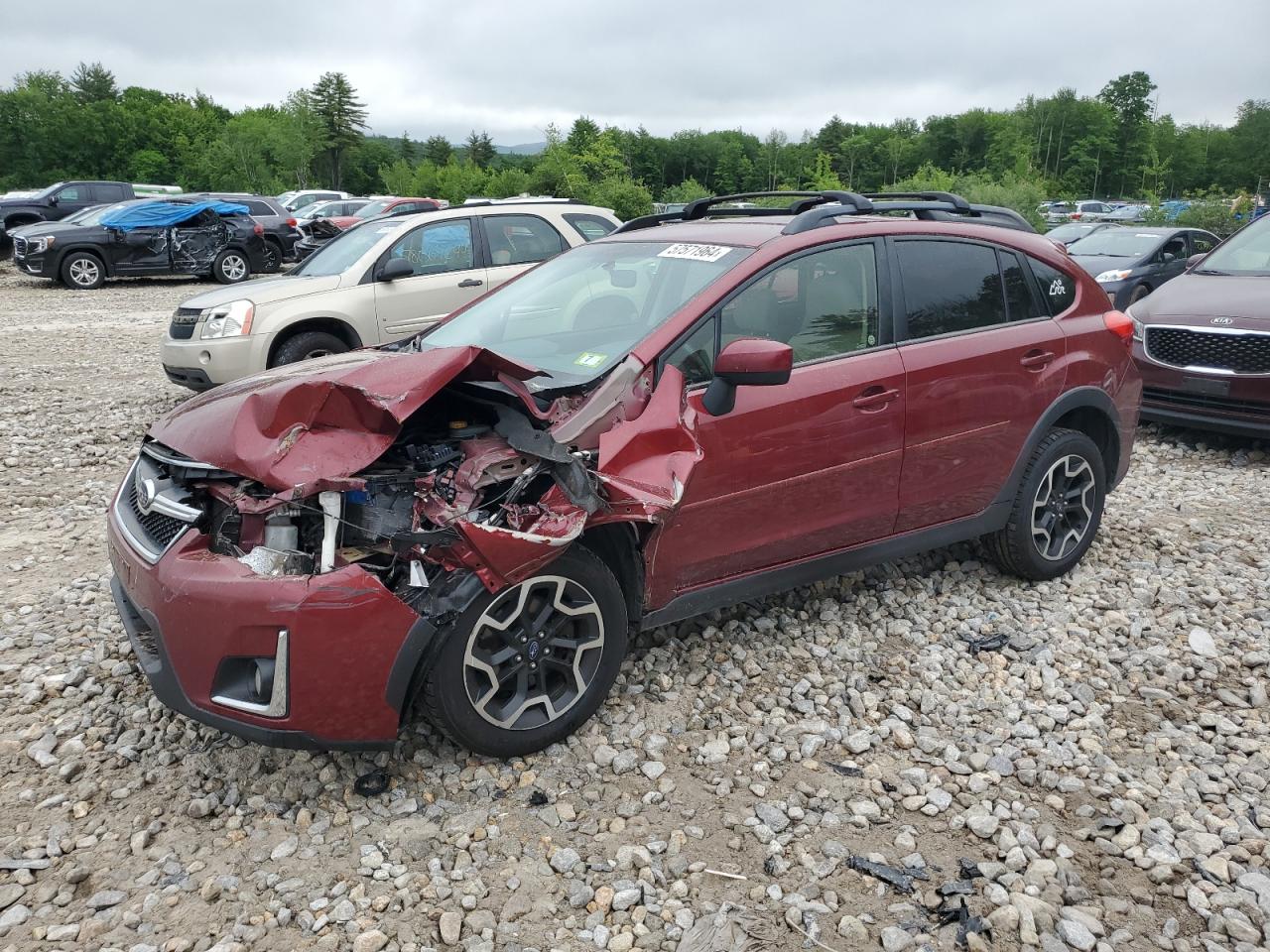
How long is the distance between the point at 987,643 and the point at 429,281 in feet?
19.6

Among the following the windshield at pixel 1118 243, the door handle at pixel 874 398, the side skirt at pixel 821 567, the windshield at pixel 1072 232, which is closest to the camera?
the side skirt at pixel 821 567

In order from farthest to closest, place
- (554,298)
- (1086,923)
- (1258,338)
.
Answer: (1258,338)
(554,298)
(1086,923)

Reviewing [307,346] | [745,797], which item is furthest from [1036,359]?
[307,346]

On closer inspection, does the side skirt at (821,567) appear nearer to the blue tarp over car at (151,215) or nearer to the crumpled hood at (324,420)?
the crumpled hood at (324,420)

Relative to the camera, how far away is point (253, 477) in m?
2.90

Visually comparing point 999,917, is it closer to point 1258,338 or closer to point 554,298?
point 554,298

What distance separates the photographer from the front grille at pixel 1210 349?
22.9 feet

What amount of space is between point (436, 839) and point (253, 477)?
1229 millimetres

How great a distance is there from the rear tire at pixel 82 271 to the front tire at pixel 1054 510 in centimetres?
1833

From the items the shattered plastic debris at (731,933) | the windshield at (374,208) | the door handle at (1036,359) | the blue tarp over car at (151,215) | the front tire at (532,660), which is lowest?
the shattered plastic debris at (731,933)

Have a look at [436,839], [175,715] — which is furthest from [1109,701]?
[175,715]

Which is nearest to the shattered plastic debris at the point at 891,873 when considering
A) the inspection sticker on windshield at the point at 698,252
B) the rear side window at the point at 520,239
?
the inspection sticker on windshield at the point at 698,252

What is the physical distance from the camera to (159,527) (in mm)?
3160

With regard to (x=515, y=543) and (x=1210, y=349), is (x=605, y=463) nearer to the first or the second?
(x=515, y=543)
